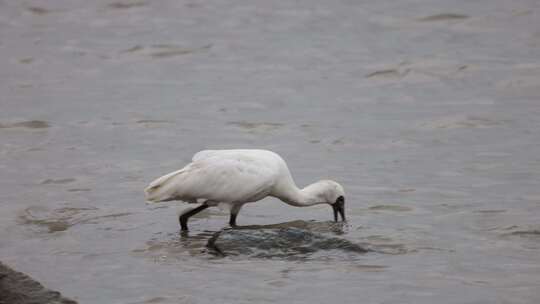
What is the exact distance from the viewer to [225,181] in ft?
38.7

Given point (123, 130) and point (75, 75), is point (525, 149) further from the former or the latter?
point (75, 75)

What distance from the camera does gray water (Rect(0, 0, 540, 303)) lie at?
1029 cm

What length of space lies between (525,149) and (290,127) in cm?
364

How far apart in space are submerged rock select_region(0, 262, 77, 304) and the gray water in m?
1.67

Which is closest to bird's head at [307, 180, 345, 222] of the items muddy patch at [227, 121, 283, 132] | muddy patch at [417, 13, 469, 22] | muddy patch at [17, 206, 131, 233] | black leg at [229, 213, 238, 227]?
black leg at [229, 213, 238, 227]

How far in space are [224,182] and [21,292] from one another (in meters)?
4.31

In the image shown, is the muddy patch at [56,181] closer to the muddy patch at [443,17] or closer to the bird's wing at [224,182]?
the bird's wing at [224,182]

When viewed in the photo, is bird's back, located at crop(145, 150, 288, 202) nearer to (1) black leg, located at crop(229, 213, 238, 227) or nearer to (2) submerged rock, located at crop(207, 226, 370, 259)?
(1) black leg, located at crop(229, 213, 238, 227)

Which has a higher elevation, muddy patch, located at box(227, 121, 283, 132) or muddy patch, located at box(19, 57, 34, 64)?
muddy patch, located at box(19, 57, 34, 64)

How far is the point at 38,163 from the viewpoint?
1545cm

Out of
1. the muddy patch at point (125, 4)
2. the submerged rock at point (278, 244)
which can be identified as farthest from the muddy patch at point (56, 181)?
the muddy patch at point (125, 4)

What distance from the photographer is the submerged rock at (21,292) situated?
765cm

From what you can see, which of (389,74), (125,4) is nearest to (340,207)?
(389,74)

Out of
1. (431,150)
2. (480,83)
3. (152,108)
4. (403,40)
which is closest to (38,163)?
(152,108)
